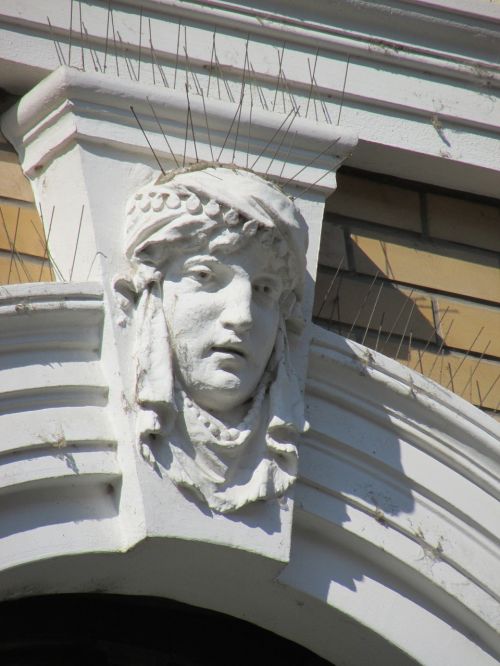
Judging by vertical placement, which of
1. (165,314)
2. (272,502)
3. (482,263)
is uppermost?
(482,263)

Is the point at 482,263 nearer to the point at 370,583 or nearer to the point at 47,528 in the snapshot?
the point at 370,583

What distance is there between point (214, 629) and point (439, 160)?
1.55 m

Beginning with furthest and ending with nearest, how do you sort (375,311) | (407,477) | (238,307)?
1. (375,311)
2. (407,477)
3. (238,307)

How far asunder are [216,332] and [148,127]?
726 mm

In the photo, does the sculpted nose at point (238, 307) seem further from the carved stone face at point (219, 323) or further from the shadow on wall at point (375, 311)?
the shadow on wall at point (375, 311)

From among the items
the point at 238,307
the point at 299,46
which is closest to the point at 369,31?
the point at 299,46

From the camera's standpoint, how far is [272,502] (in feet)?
12.0

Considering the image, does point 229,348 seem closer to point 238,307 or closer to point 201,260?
point 238,307

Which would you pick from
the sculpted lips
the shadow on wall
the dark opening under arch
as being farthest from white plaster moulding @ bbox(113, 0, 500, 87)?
the dark opening under arch

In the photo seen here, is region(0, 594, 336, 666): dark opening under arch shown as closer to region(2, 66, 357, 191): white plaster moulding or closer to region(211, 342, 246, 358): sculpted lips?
region(211, 342, 246, 358): sculpted lips

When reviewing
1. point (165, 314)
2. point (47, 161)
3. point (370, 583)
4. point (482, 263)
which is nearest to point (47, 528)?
point (165, 314)

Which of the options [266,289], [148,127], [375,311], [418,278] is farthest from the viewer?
[418,278]

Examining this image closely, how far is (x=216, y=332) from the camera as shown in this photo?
3.63 m

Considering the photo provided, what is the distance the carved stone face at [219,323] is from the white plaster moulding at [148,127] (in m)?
0.50
